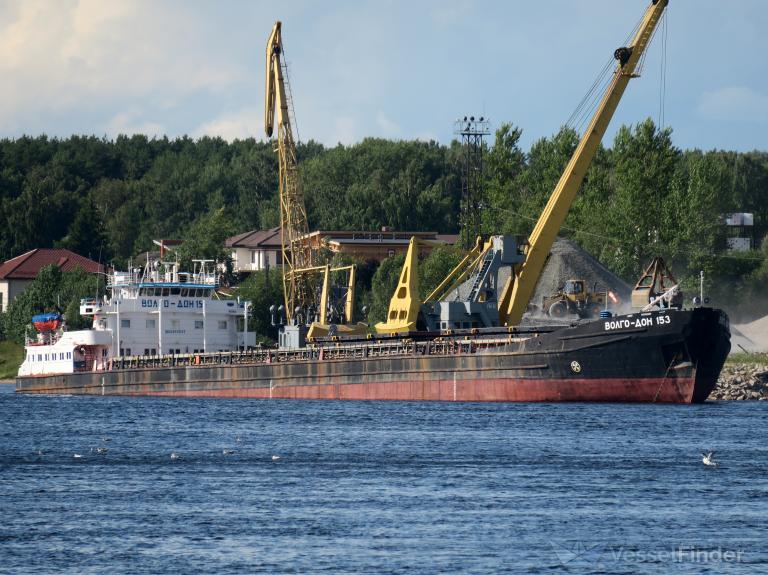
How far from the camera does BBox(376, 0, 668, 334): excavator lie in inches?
3061

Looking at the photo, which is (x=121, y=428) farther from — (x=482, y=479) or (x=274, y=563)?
(x=274, y=563)

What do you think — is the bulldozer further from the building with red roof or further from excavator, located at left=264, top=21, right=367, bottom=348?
the building with red roof

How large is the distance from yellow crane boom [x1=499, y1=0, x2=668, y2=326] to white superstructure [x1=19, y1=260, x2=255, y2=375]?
56.7 feet

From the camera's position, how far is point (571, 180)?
79.1 meters

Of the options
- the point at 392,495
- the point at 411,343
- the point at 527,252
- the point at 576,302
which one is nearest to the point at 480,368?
the point at 411,343

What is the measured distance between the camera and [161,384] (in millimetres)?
85438

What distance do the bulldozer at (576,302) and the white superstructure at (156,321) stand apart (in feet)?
71.0

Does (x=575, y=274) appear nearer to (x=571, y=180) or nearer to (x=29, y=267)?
(x=571, y=180)

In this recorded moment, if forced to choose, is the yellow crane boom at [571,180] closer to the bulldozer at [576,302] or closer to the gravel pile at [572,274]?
the bulldozer at [576,302]

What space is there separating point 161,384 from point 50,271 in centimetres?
4944

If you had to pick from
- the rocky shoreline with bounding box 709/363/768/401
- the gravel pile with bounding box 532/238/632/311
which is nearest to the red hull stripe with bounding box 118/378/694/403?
the rocky shoreline with bounding box 709/363/768/401

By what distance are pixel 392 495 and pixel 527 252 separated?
42.3m

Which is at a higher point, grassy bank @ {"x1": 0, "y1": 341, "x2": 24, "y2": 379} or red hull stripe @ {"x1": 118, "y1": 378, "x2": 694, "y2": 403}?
grassy bank @ {"x1": 0, "y1": 341, "x2": 24, "y2": 379}

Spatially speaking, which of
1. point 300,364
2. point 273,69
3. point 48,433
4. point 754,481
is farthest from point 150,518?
point 273,69
